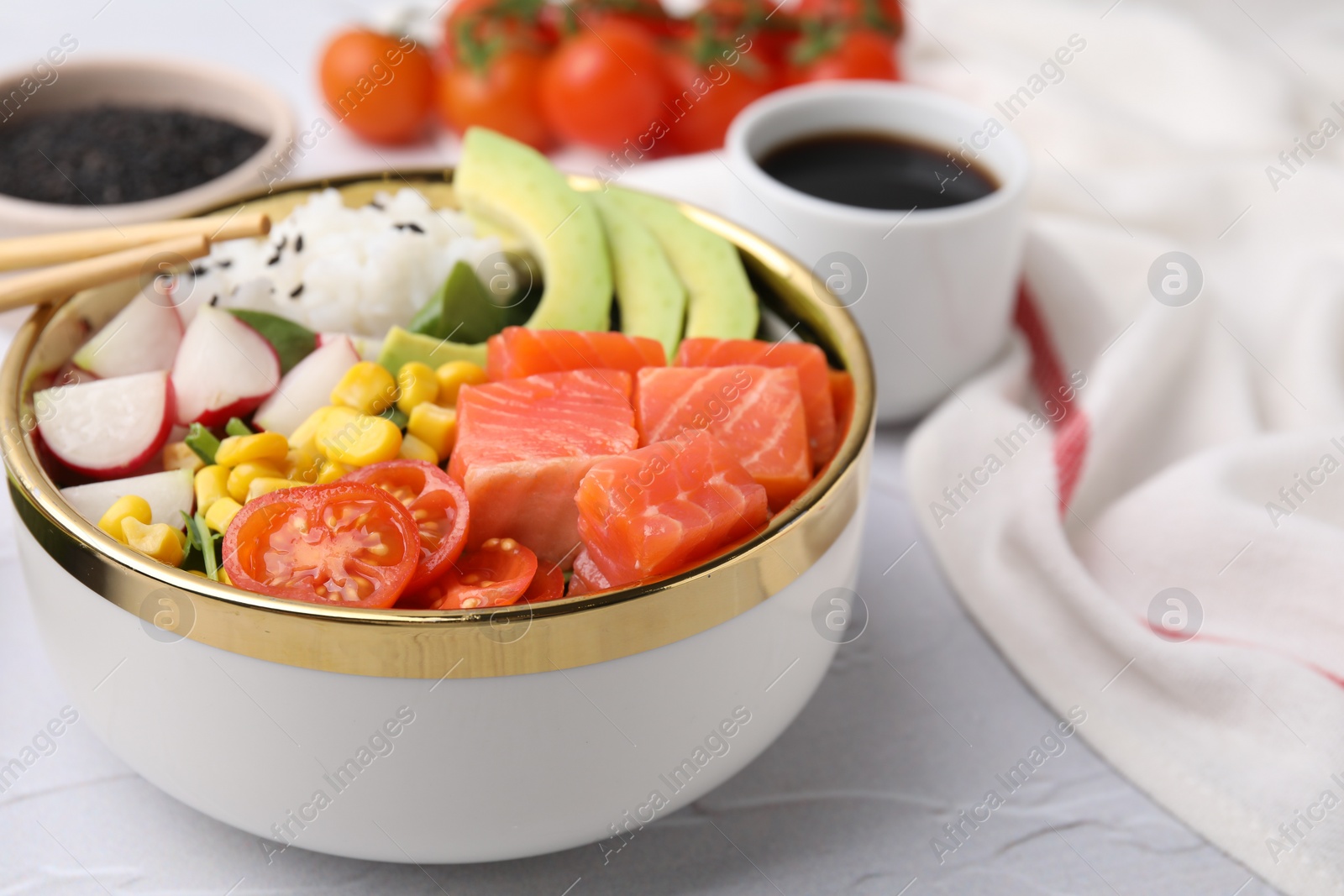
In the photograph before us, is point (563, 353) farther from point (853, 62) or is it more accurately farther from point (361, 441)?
point (853, 62)

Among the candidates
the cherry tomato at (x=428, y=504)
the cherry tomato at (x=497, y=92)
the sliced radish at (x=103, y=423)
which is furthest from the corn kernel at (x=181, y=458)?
the cherry tomato at (x=497, y=92)

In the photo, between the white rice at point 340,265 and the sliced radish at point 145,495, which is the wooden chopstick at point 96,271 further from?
the sliced radish at point 145,495

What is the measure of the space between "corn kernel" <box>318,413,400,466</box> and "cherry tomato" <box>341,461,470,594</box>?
22 millimetres

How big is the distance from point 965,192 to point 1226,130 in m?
0.97

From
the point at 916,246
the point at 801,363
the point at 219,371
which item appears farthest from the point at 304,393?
the point at 916,246

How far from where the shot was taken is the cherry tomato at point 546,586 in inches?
48.4

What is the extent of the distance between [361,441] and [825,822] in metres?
0.74

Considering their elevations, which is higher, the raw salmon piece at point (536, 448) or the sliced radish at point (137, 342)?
the sliced radish at point (137, 342)

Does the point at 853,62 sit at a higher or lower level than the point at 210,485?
lower

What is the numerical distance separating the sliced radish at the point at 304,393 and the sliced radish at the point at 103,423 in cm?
13

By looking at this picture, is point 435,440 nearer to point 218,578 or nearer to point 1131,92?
point 218,578

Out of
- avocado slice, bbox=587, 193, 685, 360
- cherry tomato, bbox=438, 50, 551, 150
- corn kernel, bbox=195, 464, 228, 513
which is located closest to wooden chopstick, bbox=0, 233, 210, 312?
corn kernel, bbox=195, 464, 228, 513

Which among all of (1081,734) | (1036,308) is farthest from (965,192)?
(1081,734)

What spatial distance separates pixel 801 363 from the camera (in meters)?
1.46
